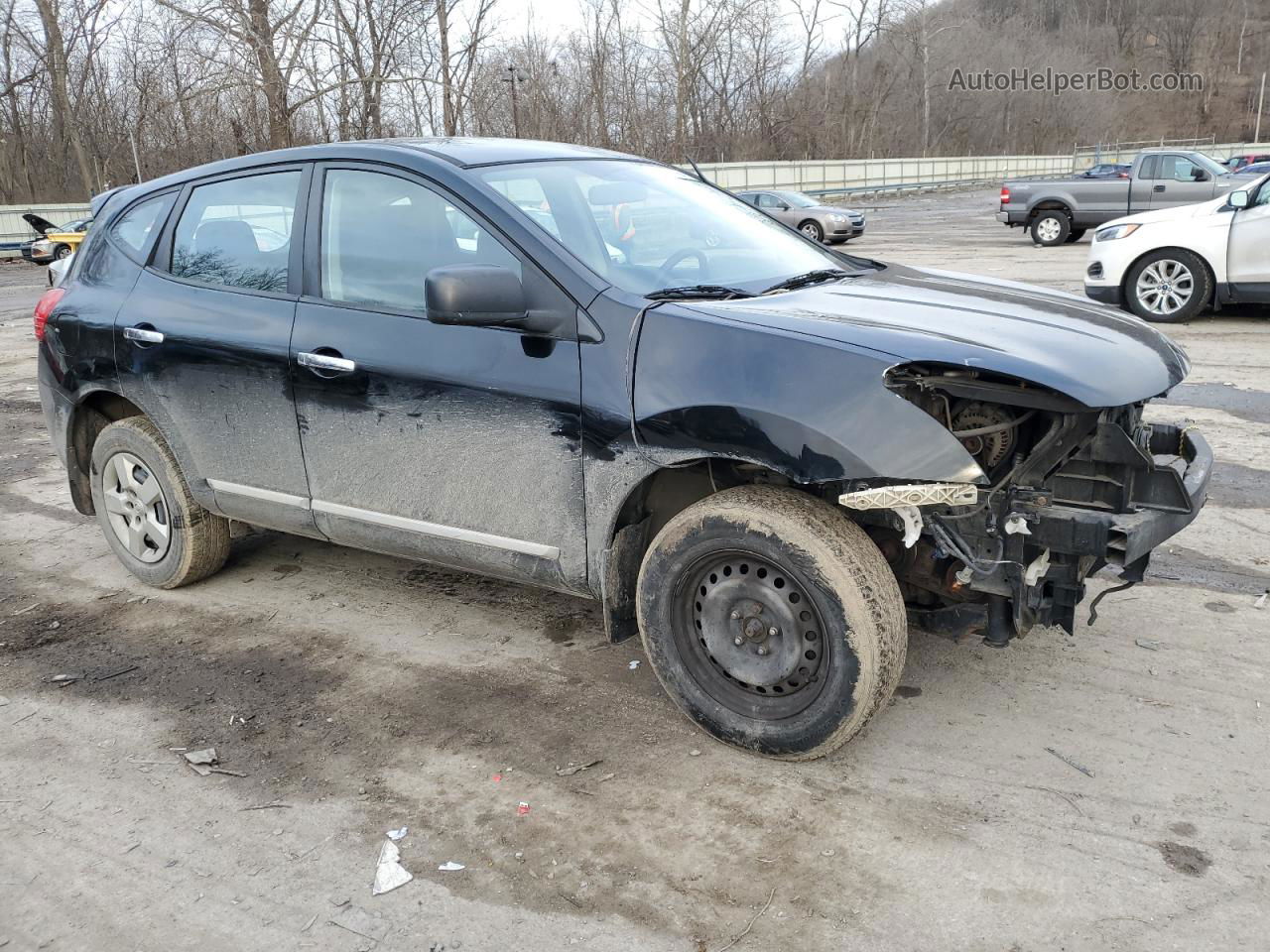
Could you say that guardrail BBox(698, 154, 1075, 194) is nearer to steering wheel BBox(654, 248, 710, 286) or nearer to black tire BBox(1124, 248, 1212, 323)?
black tire BBox(1124, 248, 1212, 323)

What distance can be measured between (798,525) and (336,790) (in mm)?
1597

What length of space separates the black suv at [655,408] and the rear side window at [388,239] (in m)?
0.01

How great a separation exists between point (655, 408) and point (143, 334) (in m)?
2.50

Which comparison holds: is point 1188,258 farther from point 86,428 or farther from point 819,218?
point 819,218

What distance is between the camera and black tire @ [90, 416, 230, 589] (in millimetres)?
4617

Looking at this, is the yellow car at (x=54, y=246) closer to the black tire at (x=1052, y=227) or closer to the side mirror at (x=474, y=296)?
the black tire at (x=1052, y=227)

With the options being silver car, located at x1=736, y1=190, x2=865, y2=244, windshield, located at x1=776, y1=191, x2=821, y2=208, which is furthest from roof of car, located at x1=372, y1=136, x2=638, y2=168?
windshield, located at x1=776, y1=191, x2=821, y2=208

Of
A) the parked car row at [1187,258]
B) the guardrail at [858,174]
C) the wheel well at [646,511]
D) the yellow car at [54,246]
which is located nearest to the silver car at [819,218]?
the guardrail at [858,174]

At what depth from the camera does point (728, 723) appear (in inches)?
128

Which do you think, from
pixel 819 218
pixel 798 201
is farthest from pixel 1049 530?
pixel 798 201

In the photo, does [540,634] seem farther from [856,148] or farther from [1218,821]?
[856,148]

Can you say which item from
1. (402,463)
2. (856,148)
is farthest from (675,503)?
(856,148)

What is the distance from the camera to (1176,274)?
34.1ft

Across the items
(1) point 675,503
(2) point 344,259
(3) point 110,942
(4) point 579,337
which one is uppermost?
(2) point 344,259
